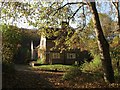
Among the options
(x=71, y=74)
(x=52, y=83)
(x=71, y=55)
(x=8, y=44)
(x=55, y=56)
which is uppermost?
(x=8, y=44)

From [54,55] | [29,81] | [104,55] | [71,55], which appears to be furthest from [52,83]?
[71,55]

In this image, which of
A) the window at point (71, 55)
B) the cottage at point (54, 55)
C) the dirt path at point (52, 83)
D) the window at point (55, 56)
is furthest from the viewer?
the window at point (71, 55)

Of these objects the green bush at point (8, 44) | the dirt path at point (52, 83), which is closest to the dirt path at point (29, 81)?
the dirt path at point (52, 83)

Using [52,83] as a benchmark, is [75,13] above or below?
above

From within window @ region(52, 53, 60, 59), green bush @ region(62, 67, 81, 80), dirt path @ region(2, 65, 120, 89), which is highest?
window @ region(52, 53, 60, 59)

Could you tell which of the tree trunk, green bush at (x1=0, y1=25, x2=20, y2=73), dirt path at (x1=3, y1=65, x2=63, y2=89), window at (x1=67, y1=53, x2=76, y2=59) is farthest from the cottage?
the tree trunk

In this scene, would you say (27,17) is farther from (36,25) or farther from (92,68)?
(92,68)

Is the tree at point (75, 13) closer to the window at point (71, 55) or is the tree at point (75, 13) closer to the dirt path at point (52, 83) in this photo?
the dirt path at point (52, 83)

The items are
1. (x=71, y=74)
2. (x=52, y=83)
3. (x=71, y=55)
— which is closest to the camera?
(x=52, y=83)

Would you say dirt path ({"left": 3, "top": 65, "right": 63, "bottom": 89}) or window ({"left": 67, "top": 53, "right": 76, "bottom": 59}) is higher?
window ({"left": 67, "top": 53, "right": 76, "bottom": 59})

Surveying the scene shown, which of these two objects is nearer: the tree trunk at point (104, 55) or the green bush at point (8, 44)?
the tree trunk at point (104, 55)

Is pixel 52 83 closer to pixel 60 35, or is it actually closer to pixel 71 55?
pixel 60 35

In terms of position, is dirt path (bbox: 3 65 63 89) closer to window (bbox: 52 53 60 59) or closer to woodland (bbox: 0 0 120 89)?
woodland (bbox: 0 0 120 89)

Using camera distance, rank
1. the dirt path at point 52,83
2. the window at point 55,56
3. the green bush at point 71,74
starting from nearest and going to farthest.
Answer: the dirt path at point 52,83
the green bush at point 71,74
the window at point 55,56
